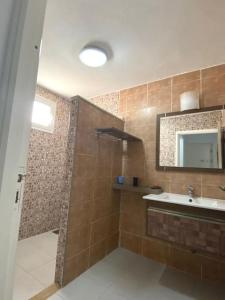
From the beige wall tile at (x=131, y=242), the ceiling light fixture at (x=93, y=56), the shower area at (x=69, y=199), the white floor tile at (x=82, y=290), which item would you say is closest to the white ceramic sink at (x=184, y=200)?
the shower area at (x=69, y=199)

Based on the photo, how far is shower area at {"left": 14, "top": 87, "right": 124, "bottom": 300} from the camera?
5.32ft

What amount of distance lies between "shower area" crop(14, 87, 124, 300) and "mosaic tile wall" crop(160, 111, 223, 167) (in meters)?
0.62

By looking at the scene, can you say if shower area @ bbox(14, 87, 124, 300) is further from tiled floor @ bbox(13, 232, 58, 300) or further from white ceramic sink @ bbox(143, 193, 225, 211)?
white ceramic sink @ bbox(143, 193, 225, 211)

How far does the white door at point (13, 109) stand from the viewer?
41 cm

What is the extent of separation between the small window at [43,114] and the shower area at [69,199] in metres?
0.02

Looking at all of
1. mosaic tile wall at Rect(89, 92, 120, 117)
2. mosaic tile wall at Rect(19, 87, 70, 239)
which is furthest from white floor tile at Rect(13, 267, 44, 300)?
mosaic tile wall at Rect(89, 92, 120, 117)

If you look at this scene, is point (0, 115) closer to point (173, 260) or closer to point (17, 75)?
point (17, 75)

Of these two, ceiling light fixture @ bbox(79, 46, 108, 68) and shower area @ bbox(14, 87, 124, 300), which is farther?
ceiling light fixture @ bbox(79, 46, 108, 68)

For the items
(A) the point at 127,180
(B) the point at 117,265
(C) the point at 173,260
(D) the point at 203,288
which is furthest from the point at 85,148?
(D) the point at 203,288

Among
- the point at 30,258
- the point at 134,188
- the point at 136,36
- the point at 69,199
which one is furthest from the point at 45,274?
the point at 136,36

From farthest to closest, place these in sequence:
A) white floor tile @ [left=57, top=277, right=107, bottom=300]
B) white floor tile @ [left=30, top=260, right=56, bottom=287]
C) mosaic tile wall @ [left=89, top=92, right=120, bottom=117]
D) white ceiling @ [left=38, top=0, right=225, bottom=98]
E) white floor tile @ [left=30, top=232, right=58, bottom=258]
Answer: mosaic tile wall @ [left=89, top=92, right=120, bottom=117]
white floor tile @ [left=30, top=232, right=58, bottom=258]
white floor tile @ [left=30, top=260, right=56, bottom=287]
white floor tile @ [left=57, top=277, right=107, bottom=300]
white ceiling @ [left=38, top=0, right=225, bottom=98]

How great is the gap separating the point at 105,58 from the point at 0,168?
1791 mm

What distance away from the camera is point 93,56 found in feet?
5.89

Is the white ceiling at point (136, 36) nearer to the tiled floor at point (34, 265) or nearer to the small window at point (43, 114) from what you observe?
the small window at point (43, 114)
